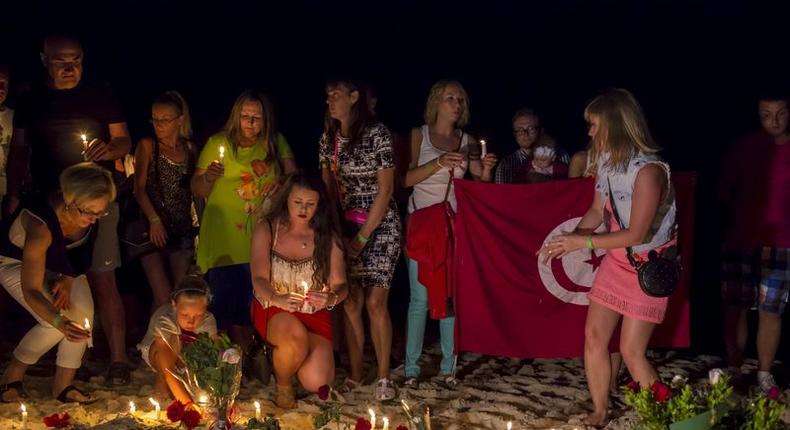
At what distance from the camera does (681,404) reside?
3768 millimetres

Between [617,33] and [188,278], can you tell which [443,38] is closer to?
[617,33]

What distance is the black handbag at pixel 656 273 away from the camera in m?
4.90

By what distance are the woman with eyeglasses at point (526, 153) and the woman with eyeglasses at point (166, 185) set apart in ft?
7.66

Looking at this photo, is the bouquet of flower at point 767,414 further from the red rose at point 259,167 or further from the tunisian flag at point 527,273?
the red rose at point 259,167

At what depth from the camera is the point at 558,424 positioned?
5.66 meters

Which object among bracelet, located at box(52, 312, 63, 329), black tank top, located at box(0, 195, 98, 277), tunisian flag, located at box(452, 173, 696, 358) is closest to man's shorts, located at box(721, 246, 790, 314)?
tunisian flag, located at box(452, 173, 696, 358)

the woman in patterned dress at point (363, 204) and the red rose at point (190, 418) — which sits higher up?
Answer: the woman in patterned dress at point (363, 204)

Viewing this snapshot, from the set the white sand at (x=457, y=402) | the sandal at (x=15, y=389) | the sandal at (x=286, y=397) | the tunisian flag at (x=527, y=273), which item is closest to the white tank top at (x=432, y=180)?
the tunisian flag at (x=527, y=273)

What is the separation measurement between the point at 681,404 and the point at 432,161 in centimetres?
292

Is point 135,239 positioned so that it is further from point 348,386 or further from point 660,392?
point 660,392

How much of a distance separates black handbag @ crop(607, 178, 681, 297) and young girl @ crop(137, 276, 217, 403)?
2.54 m

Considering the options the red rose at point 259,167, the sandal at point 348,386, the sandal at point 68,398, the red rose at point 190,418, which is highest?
the red rose at point 259,167

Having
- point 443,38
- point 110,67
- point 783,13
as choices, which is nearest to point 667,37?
point 783,13

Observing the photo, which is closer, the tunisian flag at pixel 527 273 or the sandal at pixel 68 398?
the sandal at pixel 68 398
